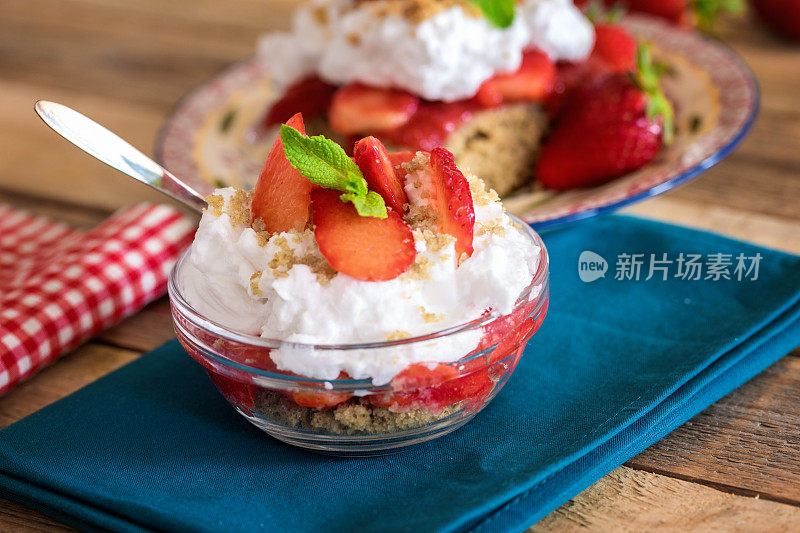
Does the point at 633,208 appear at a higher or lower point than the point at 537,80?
lower

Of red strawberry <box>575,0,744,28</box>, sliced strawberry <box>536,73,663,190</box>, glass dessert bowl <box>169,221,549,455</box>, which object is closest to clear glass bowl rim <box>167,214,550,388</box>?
→ glass dessert bowl <box>169,221,549,455</box>

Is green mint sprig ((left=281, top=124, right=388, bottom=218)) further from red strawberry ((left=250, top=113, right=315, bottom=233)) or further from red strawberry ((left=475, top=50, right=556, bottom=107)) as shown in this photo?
red strawberry ((left=475, top=50, right=556, bottom=107))

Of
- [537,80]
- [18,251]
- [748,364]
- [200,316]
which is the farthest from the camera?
[537,80]

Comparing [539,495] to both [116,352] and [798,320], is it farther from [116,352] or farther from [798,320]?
[116,352]

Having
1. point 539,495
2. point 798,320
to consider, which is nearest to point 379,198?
point 539,495

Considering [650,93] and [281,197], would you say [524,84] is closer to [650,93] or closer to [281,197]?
[650,93]

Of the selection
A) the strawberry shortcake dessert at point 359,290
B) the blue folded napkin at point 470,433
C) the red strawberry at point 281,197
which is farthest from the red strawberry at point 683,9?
the red strawberry at point 281,197
